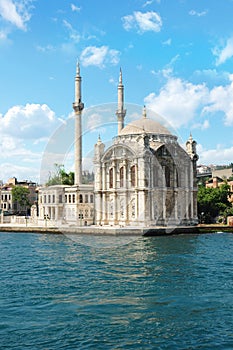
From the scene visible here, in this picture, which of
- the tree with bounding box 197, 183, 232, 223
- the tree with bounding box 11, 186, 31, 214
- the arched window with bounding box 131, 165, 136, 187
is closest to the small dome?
the arched window with bounding box 131, 165, 136, 187

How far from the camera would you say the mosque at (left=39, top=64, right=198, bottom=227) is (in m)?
53.1

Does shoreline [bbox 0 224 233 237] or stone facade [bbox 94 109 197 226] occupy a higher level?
stone facade [bbox 94 109 197 226]

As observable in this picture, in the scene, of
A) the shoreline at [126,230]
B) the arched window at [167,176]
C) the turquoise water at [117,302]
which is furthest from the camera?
the arched window at [167,176]

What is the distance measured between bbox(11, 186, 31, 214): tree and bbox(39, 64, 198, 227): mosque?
27349mm

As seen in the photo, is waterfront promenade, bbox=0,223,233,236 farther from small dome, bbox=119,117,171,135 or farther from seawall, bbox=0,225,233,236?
small dome, bbox=119,117,171,135

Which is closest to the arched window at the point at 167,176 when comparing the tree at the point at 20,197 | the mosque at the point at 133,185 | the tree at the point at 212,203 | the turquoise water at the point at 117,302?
the mosque at the point at 133,185

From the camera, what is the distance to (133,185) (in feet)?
178

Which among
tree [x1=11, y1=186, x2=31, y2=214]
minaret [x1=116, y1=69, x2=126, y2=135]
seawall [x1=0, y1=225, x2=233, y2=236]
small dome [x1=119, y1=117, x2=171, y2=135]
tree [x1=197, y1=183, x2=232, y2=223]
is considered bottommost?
seawall [x1=0, y1=225, x2=233, y2=236]

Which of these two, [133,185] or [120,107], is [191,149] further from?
[120,107]

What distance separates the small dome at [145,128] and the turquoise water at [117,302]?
29575 millimetres

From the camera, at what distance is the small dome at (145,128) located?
58812mm

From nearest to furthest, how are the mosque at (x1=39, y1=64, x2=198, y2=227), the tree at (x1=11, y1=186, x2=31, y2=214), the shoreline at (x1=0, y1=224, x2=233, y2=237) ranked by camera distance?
the shoreline at (x1=0, y1=224, x2=233, y2=237) → the mosque at (x1=39, y1=64, x2=198, y2=227) → the tree at (x1=11, y1=186, x2=31, y2=214)

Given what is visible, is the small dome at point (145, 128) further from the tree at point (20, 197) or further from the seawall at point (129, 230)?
the tree at point (20, 197)

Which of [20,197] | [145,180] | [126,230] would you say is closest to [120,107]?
[145,180]
